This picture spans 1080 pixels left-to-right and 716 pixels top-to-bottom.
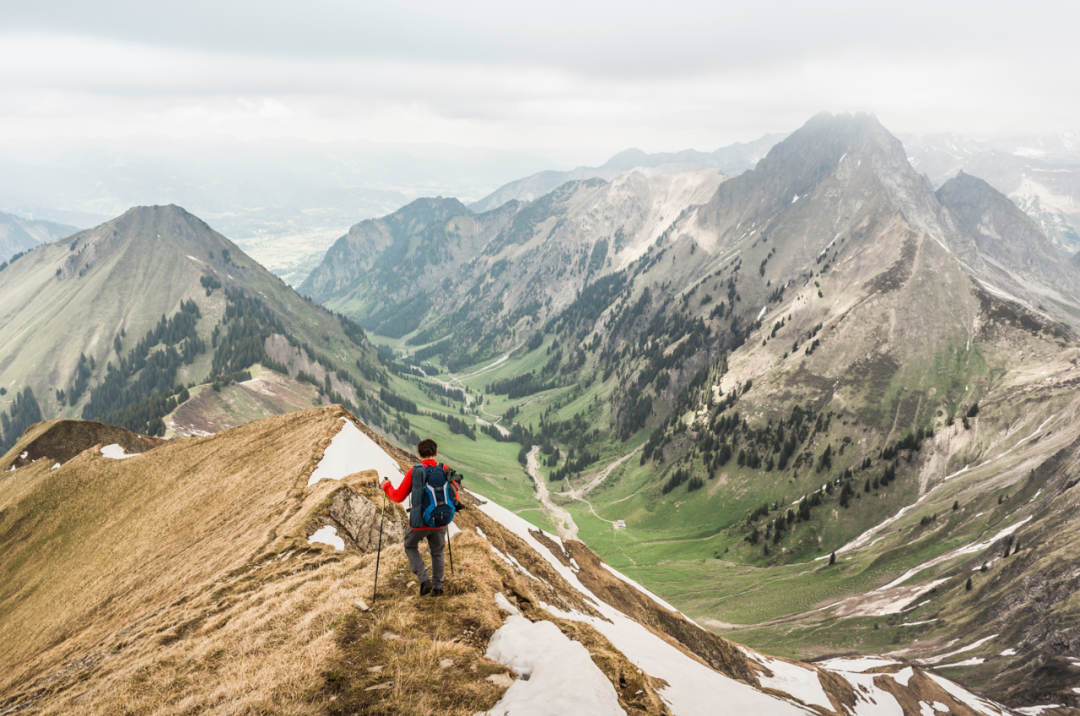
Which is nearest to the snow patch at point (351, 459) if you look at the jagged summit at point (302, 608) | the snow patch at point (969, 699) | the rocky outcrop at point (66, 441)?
the jagged summit at point (302, 608)

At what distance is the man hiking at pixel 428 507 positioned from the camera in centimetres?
1834

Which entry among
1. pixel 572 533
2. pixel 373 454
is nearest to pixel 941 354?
pixel 572 533

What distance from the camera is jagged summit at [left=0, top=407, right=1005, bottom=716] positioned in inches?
585

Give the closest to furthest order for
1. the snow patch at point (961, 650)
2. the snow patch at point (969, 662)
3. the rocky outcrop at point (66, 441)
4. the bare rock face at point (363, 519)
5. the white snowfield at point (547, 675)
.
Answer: the white snowfield at point (547, 675) < the bare rock face at point (363, 519) < the rocky outcrop at point (66, 441) < the snow patch at point (969, 662) < the snow patch at point (961, 650)

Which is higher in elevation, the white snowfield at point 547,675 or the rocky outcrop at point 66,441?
the white snowfield at point 547,675

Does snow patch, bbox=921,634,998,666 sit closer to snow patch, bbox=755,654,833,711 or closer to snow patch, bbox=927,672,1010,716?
snow patch, bbox=927,672,1010,716

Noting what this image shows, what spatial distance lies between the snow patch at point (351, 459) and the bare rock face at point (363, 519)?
7314 millimetres

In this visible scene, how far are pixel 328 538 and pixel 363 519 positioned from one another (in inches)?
109

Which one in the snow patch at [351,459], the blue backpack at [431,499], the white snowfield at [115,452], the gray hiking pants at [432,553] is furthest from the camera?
the white snowfield at [115,452]

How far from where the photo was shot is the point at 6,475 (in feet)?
266

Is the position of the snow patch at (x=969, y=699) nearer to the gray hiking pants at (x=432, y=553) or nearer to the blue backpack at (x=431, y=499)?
the gray hiking pants at (x=432, y=553)

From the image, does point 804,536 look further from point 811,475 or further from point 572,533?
point 572,533

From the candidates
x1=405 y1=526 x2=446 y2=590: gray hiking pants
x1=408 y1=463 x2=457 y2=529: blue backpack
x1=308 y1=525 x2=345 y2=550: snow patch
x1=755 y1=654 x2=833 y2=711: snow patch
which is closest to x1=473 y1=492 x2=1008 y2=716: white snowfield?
x1=755 y1=654 x2=833 y2=711: snow patch

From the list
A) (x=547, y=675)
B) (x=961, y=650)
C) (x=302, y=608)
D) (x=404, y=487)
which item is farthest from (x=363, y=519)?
(x=961, y=650)
